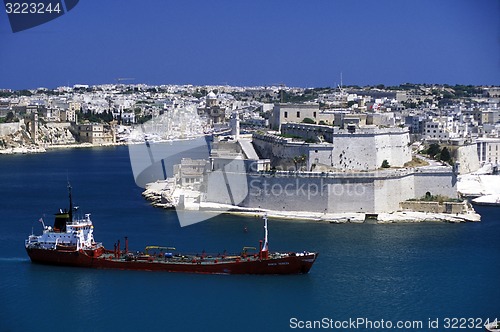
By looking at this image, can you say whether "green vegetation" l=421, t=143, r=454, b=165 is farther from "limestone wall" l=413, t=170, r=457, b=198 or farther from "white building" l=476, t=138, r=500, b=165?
"limestone wall" l=413, t=170, r=457, b=198

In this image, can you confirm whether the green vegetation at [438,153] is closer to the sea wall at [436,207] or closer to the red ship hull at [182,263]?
the sea wall at [436,207]

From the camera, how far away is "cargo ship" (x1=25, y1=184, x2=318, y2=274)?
36.1 feet

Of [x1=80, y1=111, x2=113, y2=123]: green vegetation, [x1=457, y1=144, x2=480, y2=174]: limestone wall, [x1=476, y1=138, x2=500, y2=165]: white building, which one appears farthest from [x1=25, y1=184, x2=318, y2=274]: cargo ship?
[x1=80, y1=111, x2=113, y2=123]: green vegetation

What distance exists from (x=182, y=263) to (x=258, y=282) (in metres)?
1.20

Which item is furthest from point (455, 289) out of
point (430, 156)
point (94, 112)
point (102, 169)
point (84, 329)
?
point (94, 112)

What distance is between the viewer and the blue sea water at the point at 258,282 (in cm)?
926

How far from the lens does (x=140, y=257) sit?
11.4 meters

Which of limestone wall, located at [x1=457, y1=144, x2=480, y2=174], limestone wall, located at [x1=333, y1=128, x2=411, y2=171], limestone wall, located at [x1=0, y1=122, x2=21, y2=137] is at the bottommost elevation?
limestone wall, located at [x1=457, y1=144, x2=480, y2=174]

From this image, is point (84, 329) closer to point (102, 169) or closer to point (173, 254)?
point (173, 254)

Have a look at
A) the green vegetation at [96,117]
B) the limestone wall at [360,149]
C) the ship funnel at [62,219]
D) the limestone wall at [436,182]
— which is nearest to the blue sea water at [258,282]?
the ship funnel at [62,219]

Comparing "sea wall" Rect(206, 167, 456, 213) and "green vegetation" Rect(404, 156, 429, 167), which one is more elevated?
"green vegetation" Rect(404, 156, 429, 167)

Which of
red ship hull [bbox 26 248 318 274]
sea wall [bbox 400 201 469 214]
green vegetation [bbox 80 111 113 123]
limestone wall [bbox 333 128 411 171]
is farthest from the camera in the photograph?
green vegetation [bbox 80 111 113 123]

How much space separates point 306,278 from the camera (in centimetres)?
1081

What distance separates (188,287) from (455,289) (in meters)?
3.65
